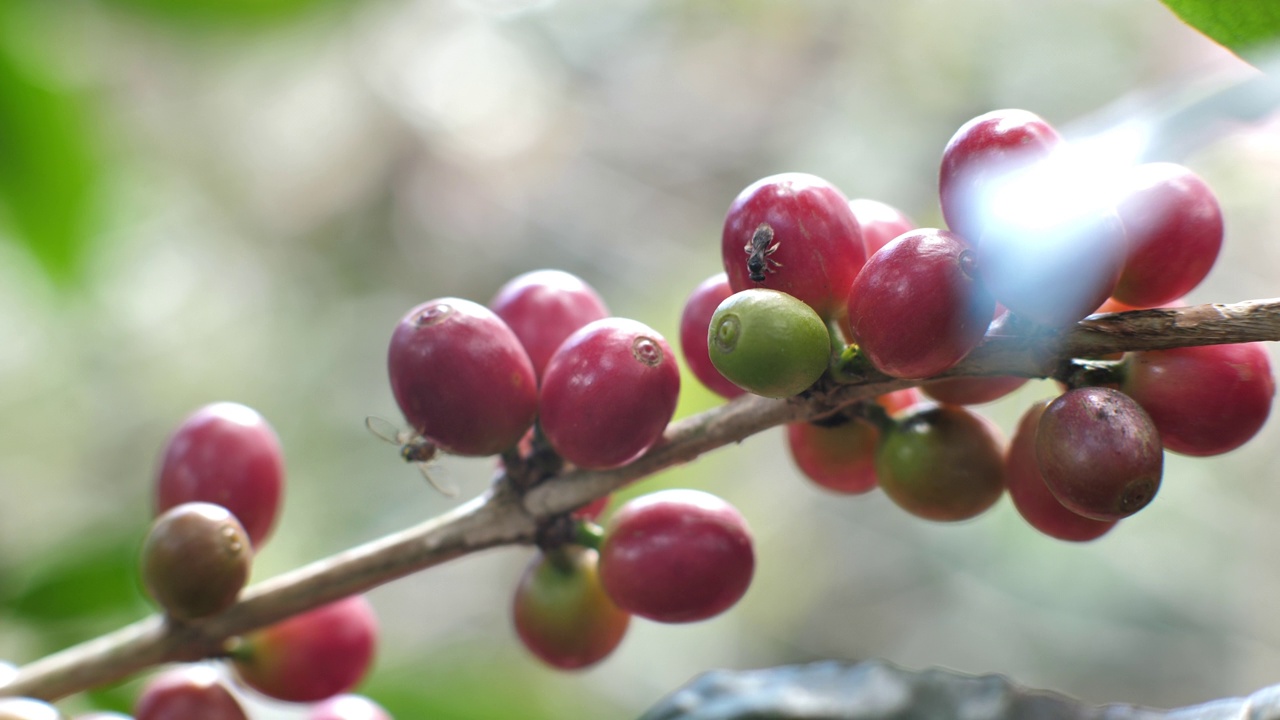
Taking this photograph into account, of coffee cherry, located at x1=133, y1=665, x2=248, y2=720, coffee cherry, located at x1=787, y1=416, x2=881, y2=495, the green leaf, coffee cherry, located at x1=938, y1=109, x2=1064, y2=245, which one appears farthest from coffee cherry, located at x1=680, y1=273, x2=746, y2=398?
coffee cherry, located at x1=133, y1=665, x2=248, y2=720

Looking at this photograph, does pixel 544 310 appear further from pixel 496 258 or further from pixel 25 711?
pixel 496 258

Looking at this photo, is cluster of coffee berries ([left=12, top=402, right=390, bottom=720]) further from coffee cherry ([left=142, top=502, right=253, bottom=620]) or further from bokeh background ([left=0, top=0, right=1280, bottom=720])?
bokeh background ([left=0, top=0, right=1280, bottom=720])

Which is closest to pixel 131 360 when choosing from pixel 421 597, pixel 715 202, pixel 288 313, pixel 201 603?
pixel 288 313

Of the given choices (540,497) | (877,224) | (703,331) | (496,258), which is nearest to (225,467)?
(540,497)

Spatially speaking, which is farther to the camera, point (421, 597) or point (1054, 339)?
point (421, 597)

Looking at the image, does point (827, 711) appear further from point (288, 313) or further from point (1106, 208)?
point (288, 313)
